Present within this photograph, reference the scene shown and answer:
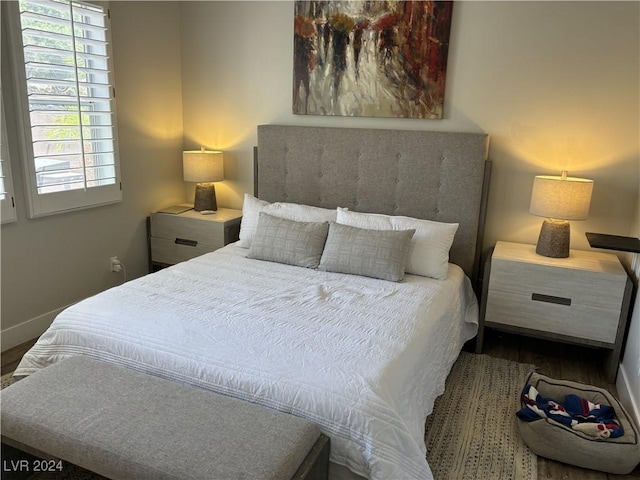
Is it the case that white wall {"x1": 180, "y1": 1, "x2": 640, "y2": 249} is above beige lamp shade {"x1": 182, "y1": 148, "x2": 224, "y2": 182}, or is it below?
above

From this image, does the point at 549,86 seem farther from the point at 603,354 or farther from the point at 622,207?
the point at 603,354

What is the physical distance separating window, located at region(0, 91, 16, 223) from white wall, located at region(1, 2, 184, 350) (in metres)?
0.05

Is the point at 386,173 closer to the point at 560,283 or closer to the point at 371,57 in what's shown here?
→ the point at 371,57

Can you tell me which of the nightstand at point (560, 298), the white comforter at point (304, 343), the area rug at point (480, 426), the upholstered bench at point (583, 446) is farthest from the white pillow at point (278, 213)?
the upholstered bench at point (583, 446)

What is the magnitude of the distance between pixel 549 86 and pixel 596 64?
0.27m

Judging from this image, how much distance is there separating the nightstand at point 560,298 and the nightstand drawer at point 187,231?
1.92m

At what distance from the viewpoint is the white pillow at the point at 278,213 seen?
3.22 meters

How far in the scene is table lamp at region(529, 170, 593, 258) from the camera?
2.75 meters

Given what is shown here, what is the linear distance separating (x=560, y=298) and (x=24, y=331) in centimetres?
Result: 320

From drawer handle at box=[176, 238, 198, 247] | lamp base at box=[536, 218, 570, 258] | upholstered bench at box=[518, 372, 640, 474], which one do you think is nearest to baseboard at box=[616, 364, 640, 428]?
upholstered bench at box=[518, 372, 640, 474]

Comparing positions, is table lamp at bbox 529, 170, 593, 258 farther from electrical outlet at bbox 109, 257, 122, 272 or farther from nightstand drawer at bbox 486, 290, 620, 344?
electrical outlet at bbox 109, 257, 122, 272

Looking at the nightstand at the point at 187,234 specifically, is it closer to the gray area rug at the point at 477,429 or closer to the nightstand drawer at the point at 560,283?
the gray area rug at the point at 477,429

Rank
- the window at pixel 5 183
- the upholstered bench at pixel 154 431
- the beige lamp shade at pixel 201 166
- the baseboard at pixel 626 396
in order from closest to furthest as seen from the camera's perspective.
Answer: the upholstered bench at pixel 154 431 < the baseboard at pixel 626 396 < the window at pixel 5 183 < the beige lamp shade at pixel 201 166

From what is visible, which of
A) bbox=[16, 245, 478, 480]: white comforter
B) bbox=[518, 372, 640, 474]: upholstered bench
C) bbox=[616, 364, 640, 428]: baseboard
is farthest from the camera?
bbox=[616, 364, 640, 428]: baseboard
